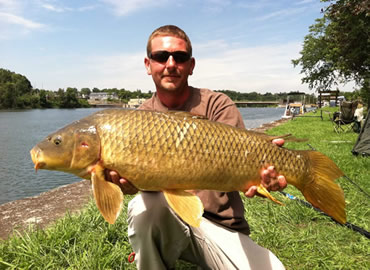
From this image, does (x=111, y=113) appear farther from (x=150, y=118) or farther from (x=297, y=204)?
(x=297, y=204)

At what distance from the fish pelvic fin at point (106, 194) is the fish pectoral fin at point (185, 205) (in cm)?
25

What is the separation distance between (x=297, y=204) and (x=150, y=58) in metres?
2.15

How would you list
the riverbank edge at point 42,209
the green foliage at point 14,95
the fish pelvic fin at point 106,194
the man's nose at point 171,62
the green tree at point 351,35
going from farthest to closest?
the green foliage at point 14,95 → the green tree at point 351,35 → the riverbank edge at point 42,209 → the man's nose at point 171,62 → the fish pelvic fin at point 106,194

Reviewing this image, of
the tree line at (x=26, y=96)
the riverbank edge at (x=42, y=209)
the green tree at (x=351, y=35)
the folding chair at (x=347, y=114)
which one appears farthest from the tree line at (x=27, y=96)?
the riverbank edge at (x=42, y=209)

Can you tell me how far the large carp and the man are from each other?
93 millimetres

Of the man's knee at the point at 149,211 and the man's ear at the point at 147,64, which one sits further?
the man's ear at the point at 147,64

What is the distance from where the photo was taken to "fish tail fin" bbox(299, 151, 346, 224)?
1.67 metres

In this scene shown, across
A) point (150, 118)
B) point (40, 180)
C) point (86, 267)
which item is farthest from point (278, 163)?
point (40, 180)

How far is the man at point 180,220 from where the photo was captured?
5.79ft

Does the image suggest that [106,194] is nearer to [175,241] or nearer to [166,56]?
[175,241]

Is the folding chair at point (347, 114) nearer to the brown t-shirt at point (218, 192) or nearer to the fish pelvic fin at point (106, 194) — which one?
the brown t-shirt at point (218, 192)

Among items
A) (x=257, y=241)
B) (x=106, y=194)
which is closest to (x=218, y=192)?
(x=106, y=194)

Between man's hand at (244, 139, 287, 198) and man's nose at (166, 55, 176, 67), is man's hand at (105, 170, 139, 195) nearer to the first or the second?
man's hand at (244, 139, 287, 198)

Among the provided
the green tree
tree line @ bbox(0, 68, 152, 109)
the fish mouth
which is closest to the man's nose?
the fish mouth
